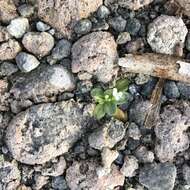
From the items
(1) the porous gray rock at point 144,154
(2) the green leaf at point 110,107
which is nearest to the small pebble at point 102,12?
(2) the green leaf at point 110,107

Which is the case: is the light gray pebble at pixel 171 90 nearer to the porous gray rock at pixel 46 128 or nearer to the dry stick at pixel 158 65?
the dry stick at pixel 158 65

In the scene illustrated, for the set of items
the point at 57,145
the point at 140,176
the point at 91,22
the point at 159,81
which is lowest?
the point at 140,176

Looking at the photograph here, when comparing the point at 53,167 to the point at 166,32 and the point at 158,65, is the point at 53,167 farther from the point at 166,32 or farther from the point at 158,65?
the point at 166,32

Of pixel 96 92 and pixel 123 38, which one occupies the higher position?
pixel 123 38

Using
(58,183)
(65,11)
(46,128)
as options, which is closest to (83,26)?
(65,11)

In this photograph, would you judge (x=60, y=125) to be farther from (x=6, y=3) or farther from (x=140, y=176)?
(x=6, y=3)

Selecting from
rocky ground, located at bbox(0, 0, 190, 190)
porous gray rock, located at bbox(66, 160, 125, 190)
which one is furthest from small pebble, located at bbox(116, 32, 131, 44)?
porous gray rock, located at bbox(66, 160, 125, 190)


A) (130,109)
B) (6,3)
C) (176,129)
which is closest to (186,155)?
(176,129)
